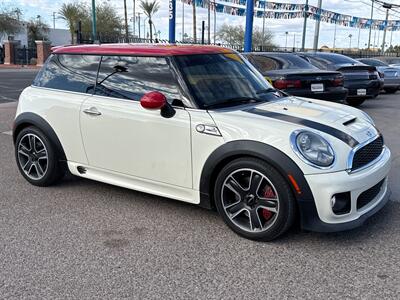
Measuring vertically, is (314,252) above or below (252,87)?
below

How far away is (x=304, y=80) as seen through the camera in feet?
29.8

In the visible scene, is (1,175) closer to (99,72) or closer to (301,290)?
(99,72)

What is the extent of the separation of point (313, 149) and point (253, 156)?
47 centimetres

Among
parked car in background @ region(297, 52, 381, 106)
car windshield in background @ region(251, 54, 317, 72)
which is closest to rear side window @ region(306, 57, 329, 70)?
parked car in background @ region(297, 52, 381, 106)

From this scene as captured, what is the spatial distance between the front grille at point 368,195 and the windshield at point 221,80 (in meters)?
1.35

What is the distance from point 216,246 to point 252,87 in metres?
1.75

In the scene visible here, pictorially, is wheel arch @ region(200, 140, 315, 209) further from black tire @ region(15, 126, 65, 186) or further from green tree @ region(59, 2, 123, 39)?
green tree @ region(59, 2, 123, 39)

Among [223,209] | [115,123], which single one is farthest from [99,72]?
[223,209]

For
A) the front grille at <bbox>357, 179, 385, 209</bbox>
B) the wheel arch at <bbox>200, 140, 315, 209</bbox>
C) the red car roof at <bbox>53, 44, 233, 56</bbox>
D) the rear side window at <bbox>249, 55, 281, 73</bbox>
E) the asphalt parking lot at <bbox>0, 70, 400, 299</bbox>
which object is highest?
the red car roof at <bbox>53, 44, 233, 56</bbox>

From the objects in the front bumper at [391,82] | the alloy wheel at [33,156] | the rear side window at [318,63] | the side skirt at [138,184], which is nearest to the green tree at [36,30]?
the front bumper at [391,82]

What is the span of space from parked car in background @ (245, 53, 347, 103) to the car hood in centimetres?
468

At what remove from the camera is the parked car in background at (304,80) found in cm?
903

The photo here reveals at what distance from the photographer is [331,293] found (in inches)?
117

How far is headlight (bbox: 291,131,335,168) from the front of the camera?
136 inches
